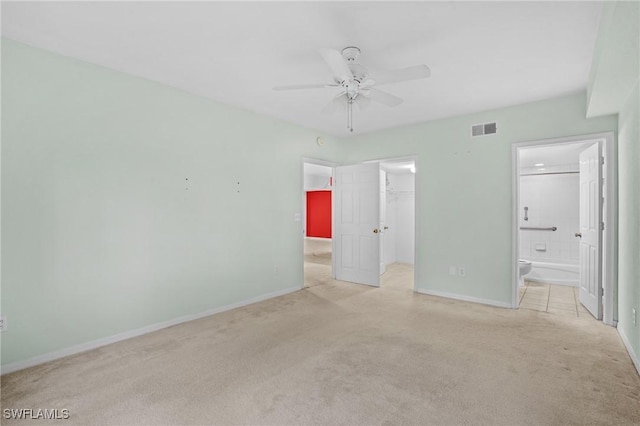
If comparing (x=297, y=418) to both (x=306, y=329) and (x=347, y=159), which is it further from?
(x=347, y=159)

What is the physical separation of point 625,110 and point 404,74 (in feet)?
7.89

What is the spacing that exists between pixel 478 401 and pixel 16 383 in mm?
3225

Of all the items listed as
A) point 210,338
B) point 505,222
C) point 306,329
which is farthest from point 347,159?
point 210,338

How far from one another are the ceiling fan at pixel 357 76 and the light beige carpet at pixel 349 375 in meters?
2.25

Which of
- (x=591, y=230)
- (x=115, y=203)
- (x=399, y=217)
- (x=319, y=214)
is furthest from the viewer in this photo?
(x=319, y=214)

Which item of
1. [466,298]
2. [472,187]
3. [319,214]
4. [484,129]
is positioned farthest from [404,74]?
[319,214]

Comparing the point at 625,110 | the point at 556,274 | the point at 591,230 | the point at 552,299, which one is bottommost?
the point at 552,299

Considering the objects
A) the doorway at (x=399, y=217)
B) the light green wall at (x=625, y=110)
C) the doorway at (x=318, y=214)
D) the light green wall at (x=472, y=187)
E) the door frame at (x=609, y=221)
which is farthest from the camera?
the doorway at (x=318, y=214)

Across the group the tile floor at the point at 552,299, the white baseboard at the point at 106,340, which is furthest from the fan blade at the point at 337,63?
the tile floor at the point at 552,299

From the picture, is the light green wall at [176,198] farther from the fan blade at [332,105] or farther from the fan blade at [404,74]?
the fan blade at [332,105]

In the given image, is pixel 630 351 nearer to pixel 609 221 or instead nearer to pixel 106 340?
pixel 609 221

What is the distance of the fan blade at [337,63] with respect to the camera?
2.13m

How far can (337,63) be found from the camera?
89.7 inches

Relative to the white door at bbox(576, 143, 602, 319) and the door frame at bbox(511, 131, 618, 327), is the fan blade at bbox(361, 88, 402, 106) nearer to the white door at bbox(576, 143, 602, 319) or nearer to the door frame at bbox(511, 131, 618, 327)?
the door frame at bbox(511, 131, 618, 327)
